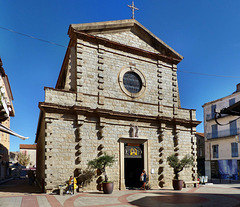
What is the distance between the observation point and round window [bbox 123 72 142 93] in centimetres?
1992

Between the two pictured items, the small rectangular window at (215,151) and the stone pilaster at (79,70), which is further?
the small rectangular window at (215,151)

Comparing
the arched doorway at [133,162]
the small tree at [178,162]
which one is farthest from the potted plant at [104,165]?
the small tree at [178,162]

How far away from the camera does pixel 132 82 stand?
66.2ft

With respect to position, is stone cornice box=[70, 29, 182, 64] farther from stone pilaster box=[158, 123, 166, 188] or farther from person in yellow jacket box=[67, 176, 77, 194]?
person in yellow jacket box=[67, 176, 77, 194]

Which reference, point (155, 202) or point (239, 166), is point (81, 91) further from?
point (239, 166)

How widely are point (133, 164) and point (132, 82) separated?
265 inches

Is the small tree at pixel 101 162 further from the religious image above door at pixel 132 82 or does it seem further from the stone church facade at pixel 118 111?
the religious image above door at pixel 132 82

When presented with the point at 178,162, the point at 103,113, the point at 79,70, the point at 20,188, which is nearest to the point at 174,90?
the point at 178,162

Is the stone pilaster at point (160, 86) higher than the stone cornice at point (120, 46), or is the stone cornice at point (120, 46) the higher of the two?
the stone cornice at point (120, 46)

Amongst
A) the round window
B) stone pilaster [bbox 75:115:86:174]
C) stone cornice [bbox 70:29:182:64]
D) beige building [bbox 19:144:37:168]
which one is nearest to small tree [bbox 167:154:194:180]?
the round window

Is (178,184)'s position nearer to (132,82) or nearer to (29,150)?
(132,82)

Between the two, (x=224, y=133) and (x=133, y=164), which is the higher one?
(x=224, y=133)

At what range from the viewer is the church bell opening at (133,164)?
18.6 meters

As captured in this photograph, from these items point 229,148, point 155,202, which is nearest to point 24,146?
point 229,148
